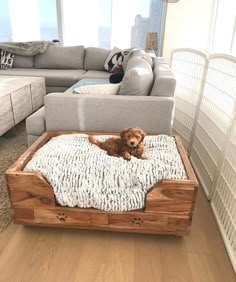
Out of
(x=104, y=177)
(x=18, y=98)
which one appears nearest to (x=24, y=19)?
(x=18, y=98)

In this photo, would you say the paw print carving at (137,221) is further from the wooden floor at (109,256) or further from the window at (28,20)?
the window at (28,20)

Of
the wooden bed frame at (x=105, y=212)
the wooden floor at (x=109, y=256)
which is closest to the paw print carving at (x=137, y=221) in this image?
the wooden bed frame at (x=105, y=212)

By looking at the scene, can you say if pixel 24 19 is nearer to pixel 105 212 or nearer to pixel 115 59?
pixel 115 59

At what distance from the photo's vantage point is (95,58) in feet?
13.0

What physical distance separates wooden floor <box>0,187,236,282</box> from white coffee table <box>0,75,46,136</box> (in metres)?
1.24

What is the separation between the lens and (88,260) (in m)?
1.31

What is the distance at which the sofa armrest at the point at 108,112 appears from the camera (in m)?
1.79

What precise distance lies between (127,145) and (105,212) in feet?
1.37

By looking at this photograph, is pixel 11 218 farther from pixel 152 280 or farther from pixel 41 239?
pixel 152 280

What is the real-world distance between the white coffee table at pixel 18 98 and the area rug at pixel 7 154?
0.17 m

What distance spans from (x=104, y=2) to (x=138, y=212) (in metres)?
3.85

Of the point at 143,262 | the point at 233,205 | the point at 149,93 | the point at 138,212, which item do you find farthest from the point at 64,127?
the point at 233,205

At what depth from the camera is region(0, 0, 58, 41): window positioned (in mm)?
4227

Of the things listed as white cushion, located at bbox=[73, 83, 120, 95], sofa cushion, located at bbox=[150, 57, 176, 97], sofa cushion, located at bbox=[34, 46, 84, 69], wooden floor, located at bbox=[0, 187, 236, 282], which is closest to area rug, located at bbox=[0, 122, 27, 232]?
wooden floor, located at bbox=[0, 187, 236, 282]
